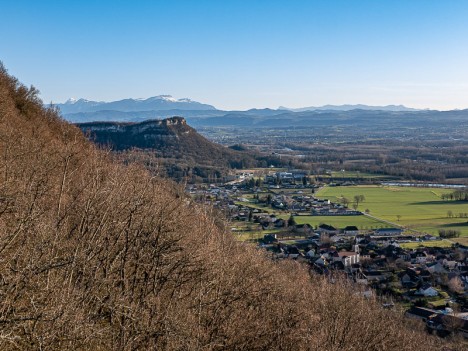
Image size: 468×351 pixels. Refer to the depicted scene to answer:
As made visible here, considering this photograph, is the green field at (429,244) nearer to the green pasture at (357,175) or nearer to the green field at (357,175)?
the green field at (357,175)

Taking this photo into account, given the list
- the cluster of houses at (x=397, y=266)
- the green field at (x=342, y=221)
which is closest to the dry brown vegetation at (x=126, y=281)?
the cluster of houses at (x=397, y=266)

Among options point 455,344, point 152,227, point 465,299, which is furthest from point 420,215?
point 152,227

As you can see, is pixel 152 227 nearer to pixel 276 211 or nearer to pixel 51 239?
pixel 51 239

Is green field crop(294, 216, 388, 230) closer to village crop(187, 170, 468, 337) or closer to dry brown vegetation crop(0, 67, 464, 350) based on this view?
village crop(187, 170, 468, 337)

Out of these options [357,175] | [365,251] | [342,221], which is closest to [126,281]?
[365,251]

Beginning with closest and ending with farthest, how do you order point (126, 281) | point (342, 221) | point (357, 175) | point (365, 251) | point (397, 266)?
point (126, 281), point (397, 266), point (365, 251), point (342, 221), point (357, 175)

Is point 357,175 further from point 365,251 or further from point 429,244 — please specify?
point 365,251
